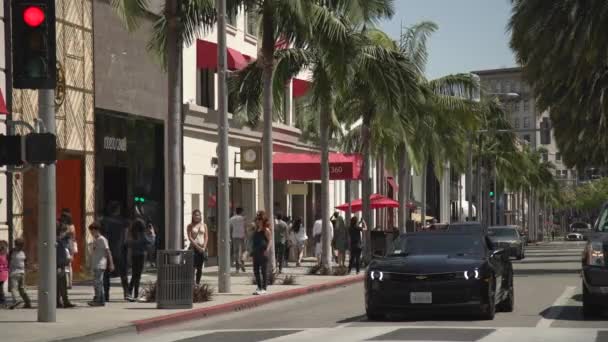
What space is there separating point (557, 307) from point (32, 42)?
10587mm

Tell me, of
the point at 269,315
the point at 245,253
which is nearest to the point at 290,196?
the point at 245,253

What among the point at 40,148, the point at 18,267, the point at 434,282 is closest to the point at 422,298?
the point at 434,282

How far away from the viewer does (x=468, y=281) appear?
754 inches

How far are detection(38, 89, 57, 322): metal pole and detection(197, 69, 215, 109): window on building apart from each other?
2167cm

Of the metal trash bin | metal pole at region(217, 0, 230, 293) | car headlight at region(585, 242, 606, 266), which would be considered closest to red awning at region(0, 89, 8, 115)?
metal pole at region(217, 0, 230, 293)

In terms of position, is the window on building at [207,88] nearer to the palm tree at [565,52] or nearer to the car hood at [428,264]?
the palm tree at [565,52]

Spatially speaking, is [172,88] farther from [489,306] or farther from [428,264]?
[489,306]

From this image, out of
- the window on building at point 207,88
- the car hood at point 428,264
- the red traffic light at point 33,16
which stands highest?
the window on building at point 207,88

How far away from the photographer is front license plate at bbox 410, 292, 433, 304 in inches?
Answer: 757

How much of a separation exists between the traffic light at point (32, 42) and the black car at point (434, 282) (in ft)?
19.1

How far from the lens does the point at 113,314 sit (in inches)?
848

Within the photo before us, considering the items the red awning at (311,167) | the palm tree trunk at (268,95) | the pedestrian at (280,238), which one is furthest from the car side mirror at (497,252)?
the red awning at (311,167)

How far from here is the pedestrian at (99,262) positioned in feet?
76.0

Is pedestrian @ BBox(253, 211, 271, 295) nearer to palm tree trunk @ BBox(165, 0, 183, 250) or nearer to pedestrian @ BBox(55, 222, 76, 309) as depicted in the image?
palm tree trunk @ BBox(165, 0, 183, 250)
